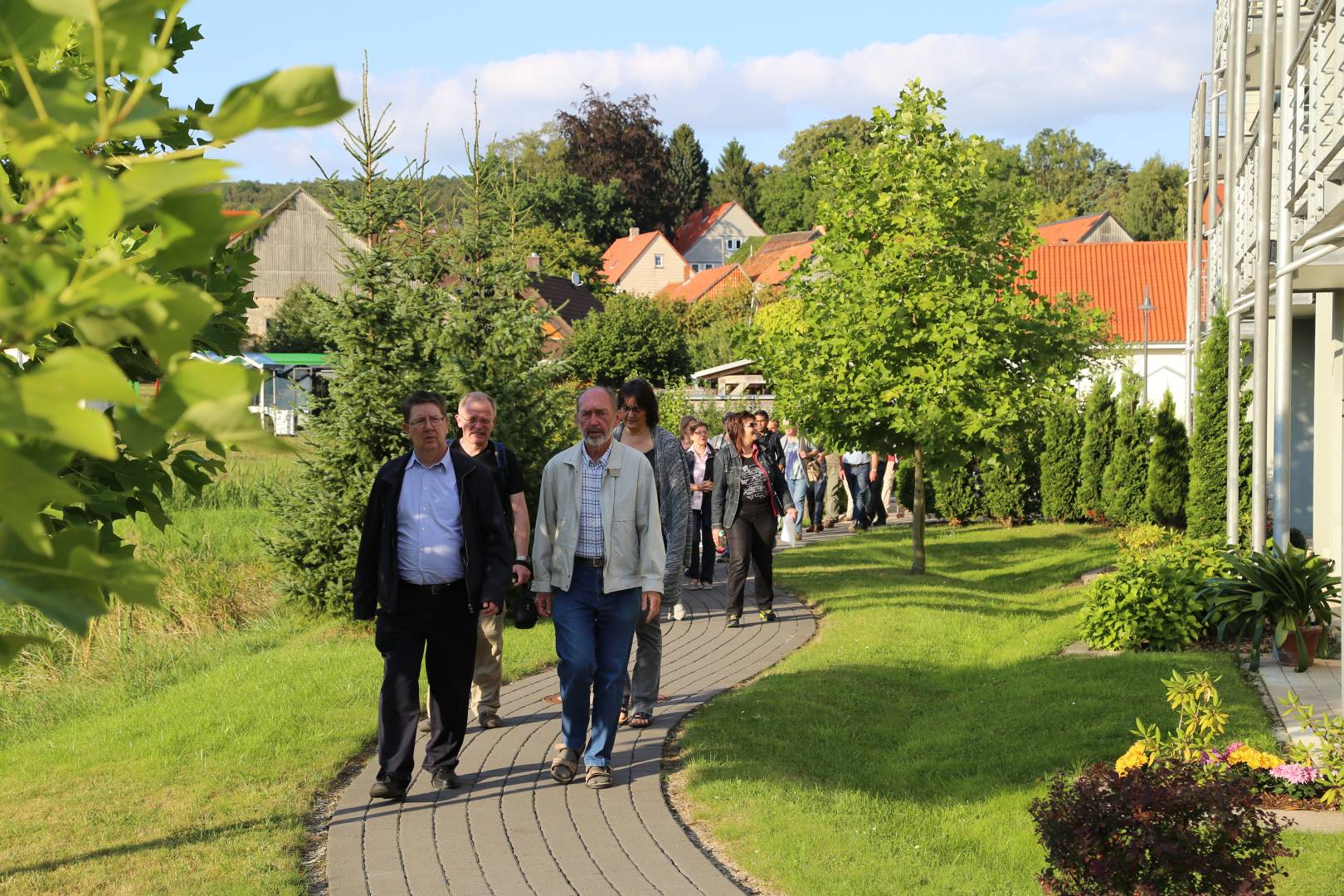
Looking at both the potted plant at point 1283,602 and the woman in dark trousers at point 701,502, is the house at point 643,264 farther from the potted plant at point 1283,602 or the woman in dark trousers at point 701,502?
the potted plant at point 1283,602

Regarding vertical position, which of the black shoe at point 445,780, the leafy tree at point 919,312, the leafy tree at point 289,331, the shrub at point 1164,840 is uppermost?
the leafy tree at point 289,331

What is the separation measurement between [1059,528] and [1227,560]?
1210 centimetres

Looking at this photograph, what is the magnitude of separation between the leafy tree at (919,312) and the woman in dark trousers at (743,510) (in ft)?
12.3

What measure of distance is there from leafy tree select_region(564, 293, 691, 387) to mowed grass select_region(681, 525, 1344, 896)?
37187 millimetres

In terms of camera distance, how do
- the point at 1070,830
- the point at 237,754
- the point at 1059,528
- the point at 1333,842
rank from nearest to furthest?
the point at 1070,830 → the point at 1333,842 → the point at 237,754 → the point at 1059,528

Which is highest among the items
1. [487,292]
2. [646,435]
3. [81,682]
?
[487,292]

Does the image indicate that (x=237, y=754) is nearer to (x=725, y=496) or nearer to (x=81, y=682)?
(x=81, y=682)

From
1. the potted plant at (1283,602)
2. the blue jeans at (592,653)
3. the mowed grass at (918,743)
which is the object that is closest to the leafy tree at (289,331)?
the mowed grass at (918,743)

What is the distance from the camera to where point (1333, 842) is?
5.82 m

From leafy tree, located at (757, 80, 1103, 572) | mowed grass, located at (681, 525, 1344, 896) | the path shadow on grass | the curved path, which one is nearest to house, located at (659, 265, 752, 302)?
leafy tree, located at (757, 80, 1103, 572)

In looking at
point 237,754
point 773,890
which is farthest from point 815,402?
point 773,890

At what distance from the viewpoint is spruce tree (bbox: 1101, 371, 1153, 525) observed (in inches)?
878

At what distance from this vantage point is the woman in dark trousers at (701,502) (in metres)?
15.0

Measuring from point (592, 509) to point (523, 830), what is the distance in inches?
64.6
